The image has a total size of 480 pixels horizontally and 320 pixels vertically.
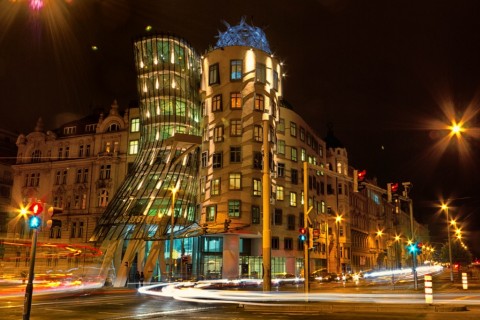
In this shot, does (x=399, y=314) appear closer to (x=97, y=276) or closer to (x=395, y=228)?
(x=97, y=276)

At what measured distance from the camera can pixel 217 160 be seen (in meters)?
56.1

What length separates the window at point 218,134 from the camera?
56750 millimetres

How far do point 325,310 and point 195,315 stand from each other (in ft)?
16.1

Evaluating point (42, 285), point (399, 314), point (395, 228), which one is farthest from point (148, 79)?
point (395, 228)

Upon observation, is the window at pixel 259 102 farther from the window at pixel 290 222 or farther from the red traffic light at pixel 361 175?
the red traffic light at pixel 361 175

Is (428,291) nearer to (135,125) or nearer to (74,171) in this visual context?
(135,125)

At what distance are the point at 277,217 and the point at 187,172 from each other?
12.8 meters

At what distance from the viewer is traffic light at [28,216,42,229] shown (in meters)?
14.0

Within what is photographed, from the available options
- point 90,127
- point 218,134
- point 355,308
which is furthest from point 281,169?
point 355,308

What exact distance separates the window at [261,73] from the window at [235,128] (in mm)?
5847

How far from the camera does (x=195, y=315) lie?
1683cm

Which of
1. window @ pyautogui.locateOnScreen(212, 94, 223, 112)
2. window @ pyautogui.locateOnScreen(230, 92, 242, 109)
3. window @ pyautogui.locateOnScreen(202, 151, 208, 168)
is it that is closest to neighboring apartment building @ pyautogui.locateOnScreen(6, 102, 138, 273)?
window @ pyautogui.locateOnScreen(202, 151, 208, 168)

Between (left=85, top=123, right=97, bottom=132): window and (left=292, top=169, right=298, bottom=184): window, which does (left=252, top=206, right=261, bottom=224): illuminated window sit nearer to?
(left=292, top=169, right=298, bottom=184): window

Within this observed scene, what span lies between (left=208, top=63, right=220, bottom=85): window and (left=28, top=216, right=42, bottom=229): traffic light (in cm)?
4511
